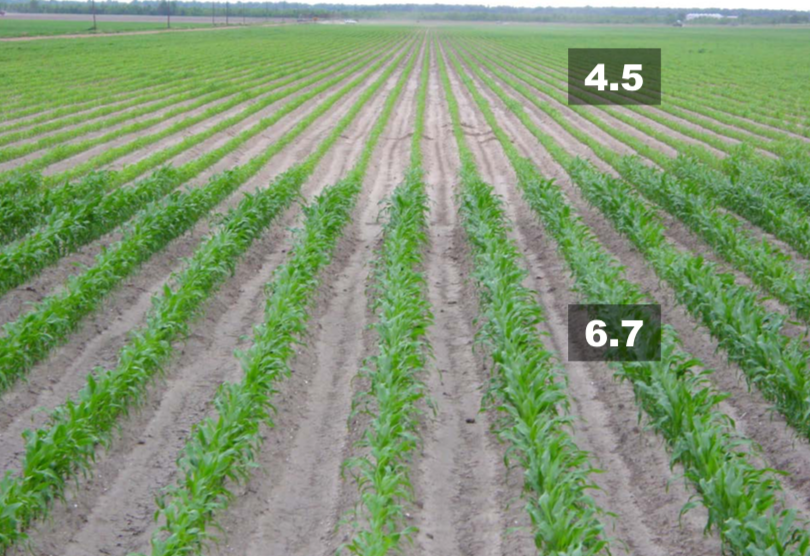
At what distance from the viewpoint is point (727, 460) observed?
642 centimetres

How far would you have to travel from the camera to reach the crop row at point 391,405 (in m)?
5.82

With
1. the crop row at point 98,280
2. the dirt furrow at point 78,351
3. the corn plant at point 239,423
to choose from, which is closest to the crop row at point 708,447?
the corn plant at point 239,423

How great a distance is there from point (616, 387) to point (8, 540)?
16.5ft

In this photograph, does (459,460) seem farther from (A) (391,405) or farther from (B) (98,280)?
(B) (98,280)

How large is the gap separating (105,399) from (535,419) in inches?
127

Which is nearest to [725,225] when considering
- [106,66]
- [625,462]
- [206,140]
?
[625,462]

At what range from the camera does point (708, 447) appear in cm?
609

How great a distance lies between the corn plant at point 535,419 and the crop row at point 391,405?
684mm

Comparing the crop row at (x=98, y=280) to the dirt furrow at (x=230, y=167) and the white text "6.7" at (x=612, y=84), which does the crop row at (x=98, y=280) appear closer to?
the dirt furrow at (x=230, y=167)

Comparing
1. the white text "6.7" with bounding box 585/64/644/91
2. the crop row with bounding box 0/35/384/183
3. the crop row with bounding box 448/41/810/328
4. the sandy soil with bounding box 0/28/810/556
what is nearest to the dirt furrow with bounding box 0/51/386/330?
the sandy soil with bounding box 0/28/810/556

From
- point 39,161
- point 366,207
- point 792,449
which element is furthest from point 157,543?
point 39,161

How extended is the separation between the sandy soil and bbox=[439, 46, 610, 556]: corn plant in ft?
0.73

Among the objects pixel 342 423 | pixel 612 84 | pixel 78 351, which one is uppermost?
pixel 612 84

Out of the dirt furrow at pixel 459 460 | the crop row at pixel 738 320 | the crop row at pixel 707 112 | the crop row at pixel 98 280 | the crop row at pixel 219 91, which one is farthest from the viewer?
the crop row at pixel 707 112
